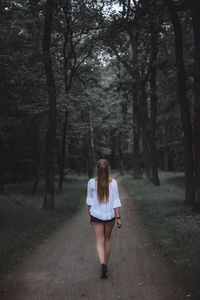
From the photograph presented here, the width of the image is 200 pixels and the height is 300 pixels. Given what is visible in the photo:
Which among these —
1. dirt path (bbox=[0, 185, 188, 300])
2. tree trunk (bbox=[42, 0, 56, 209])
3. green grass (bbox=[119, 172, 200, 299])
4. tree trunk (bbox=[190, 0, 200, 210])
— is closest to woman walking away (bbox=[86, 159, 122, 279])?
dirt path (bbox=[0, 185, 188, 300])

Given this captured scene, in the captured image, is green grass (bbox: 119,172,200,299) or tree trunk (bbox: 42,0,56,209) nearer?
green grass (bbox: 119,172,200,299)

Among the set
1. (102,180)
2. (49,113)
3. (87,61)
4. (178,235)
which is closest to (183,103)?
(49,113)

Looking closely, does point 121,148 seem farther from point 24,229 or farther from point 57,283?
point 57,283

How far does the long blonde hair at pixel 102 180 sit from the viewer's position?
19.6 feet

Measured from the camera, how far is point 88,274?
6.29 metres

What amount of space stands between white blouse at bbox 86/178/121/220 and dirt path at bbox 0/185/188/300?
1181mm

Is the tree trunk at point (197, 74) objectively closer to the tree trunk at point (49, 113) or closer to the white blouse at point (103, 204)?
the white blouse at point (103, 204)

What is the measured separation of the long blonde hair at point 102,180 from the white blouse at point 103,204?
0.11m

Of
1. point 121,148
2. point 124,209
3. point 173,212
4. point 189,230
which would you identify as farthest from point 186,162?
point 121,148

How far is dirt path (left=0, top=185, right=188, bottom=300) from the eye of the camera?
526 cm

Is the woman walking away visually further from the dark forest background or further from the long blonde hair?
the dark forest background

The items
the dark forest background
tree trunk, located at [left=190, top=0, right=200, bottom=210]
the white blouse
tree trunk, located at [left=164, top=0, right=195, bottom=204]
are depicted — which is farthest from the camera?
tree trunk, located at [left=164, top=0, right=195, bottom=204]

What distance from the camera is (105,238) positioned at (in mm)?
6277

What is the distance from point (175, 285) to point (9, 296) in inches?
111
